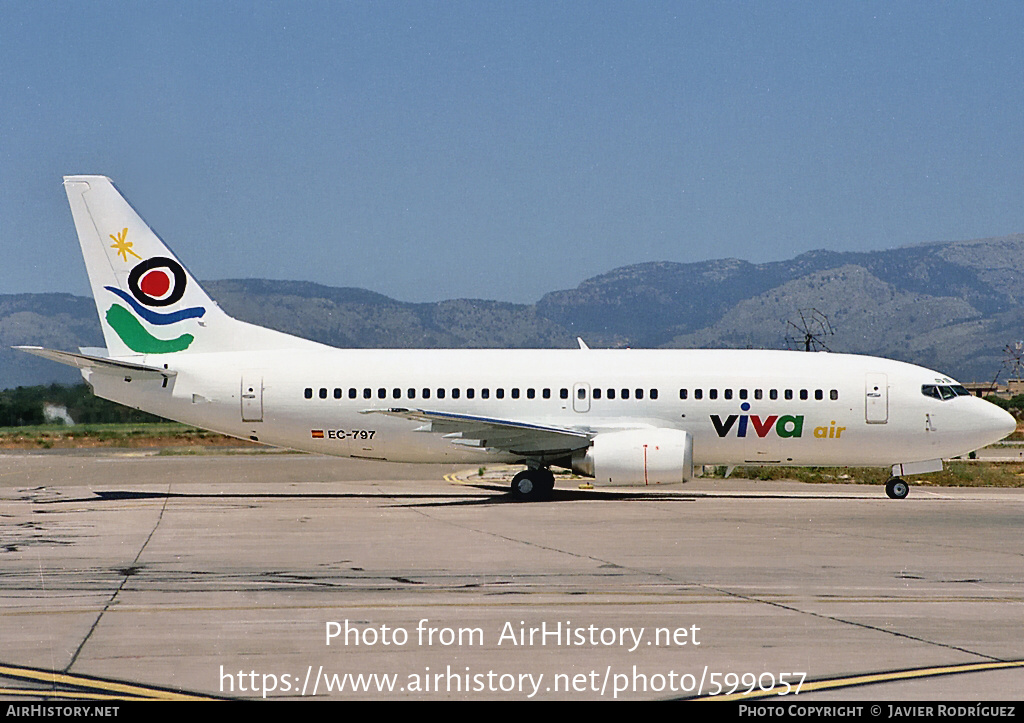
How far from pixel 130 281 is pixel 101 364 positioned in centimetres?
256

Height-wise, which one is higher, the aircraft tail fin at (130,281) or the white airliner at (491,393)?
the aircraft tail fin at (130,281)

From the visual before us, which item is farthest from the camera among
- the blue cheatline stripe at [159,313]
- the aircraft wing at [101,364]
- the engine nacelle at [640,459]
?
the blue cheatline stripe at [159,313]

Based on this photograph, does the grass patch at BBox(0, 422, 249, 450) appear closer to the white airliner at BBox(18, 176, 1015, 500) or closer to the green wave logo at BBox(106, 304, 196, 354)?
the green wave logo at BBox(106, 304, 196, 354)

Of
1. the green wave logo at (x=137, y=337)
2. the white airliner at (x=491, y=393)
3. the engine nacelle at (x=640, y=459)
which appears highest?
the green wave logo at (x=137, y=337)

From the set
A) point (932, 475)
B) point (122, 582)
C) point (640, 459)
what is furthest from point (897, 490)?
point (122, 582)

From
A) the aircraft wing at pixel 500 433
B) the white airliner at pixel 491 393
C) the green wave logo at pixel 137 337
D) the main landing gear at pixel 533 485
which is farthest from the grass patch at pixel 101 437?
the main landing gear at pixel 533 485

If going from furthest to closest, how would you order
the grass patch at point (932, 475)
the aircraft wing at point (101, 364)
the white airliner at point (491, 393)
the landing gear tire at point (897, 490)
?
the grass patch at point (932, 475)
the white airliner at point (491, 393)
the landing gear tire at point (897, 490)
the aircraft wing at point (101, 364)

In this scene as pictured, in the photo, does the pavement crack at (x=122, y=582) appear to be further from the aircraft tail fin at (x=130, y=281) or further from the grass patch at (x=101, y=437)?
the grass patch at (x=101, y=437)

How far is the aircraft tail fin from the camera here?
29.5m

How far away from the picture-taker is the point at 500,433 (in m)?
27.6

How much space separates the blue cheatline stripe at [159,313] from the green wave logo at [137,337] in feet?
0.77

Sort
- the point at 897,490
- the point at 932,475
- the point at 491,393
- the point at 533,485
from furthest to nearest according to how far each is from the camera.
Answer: the point at 932,475 < the point at 491,393 < the point at 897,490 < the point at 533,485

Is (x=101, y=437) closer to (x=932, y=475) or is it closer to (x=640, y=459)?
(x=932, y=475)

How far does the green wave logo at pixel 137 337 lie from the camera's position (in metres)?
29.5
